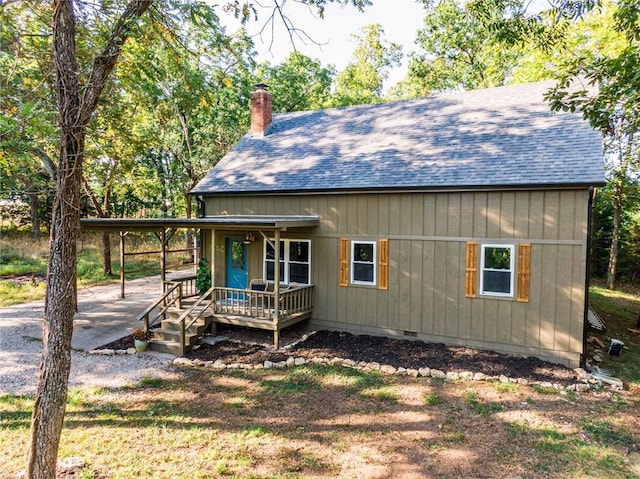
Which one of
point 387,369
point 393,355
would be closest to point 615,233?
point 393,355

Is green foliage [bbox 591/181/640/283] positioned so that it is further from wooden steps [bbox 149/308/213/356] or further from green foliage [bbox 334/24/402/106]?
wooden steps [bbox 149/308/213/356]

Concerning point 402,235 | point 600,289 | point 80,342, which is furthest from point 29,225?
point 600,289

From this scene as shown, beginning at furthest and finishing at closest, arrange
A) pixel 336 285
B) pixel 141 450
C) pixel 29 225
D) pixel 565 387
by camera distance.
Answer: pixel 29 225 < pixel 336 285 < pixel 565 387 < pixel 141 450

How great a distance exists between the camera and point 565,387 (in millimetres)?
6707

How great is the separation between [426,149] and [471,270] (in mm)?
3432

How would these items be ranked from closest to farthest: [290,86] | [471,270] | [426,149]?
[471,270], [426,149], [290,86]

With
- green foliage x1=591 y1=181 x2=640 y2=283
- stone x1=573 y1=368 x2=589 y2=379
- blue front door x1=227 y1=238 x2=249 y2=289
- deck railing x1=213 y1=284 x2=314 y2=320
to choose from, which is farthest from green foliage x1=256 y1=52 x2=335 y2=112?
stone x1=573 y1=368 x2=589 y2=379

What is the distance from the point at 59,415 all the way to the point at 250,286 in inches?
266

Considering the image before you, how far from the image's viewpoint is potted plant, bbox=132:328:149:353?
8.71 meters

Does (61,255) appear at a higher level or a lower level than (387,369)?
higher

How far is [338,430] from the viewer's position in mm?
5348

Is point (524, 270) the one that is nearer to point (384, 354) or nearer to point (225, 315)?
point (384, 354)

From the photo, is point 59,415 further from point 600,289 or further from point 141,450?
point 600,289

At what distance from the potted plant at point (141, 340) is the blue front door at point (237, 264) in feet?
9.47
